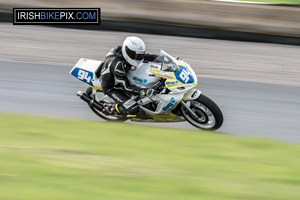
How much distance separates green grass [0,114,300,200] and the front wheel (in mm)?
808

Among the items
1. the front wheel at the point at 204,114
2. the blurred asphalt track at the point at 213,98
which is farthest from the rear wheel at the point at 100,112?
the front wheel at the point at 204,114

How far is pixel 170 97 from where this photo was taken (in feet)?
27.3

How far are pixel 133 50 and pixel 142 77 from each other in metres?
0.49

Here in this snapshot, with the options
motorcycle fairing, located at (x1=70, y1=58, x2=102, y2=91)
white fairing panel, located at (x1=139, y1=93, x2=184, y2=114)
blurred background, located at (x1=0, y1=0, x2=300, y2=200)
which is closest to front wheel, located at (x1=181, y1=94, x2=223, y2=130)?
white fairing panel, located at (x1=139, y1=93, x2=184, y2=114)

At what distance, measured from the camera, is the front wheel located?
8.15m

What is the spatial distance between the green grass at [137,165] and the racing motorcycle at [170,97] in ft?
2.79

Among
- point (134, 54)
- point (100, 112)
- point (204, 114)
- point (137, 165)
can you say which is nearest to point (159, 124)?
point (100, 112)

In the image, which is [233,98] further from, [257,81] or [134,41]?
[134,41]

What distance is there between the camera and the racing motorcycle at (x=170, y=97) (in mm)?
8211

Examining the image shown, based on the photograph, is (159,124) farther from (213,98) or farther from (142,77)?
A: (213,98)

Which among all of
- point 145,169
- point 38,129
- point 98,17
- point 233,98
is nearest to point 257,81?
point 233,98

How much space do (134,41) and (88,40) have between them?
20.1ft

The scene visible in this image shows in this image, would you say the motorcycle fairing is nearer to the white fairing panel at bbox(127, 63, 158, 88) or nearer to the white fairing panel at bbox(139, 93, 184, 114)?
the white fairing panel at bbox(127, 63, 158, 88)

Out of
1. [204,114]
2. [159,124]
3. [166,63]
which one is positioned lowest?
[159,124]
